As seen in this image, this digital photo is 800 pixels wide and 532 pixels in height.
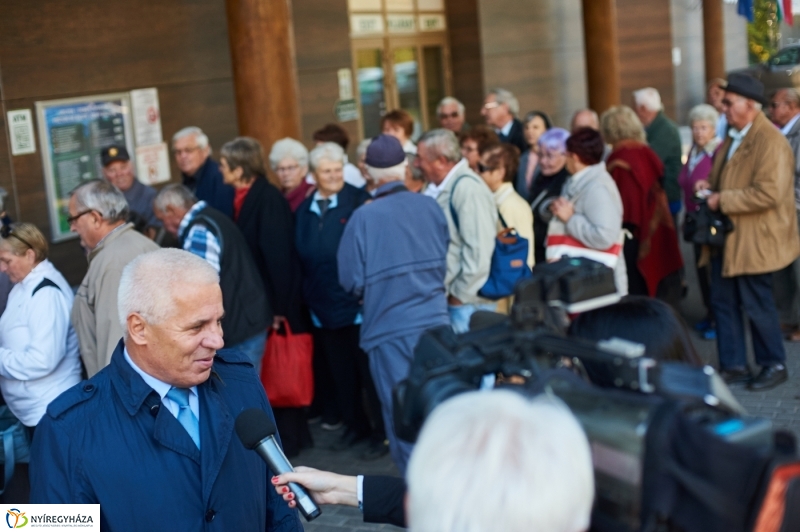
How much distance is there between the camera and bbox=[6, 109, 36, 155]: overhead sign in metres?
7.78

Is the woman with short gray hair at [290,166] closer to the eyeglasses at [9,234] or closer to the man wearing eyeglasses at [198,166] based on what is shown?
the man wearing eyeglasses at [198,166]

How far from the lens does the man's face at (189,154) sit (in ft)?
25.6

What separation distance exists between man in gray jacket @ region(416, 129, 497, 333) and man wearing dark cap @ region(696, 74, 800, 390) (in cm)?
194

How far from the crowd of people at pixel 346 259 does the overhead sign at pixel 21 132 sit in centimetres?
73

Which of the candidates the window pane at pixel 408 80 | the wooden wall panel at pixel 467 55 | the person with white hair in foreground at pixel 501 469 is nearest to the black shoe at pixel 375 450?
the person with white hair in foreground at pixel 501 469

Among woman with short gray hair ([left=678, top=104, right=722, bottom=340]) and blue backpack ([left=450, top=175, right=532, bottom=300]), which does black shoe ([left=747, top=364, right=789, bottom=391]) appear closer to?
woman with short gray hair ([left=678, top=104, right=722, bottom=340])

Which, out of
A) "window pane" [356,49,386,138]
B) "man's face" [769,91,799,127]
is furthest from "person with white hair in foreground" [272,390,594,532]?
"window pane" [356,49,386,138]

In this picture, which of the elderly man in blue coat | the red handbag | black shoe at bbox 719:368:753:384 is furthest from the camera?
black shoe at bbox 719:368:753:384

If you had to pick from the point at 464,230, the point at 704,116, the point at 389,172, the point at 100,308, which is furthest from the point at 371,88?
the point at 100,308

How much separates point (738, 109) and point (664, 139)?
3.31 meters

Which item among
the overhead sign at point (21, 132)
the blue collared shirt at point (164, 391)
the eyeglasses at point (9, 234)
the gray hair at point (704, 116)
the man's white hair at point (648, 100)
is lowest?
the blue collared shirt at point (164, 391)

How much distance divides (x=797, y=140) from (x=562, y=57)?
913 cm

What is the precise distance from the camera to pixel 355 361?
22.3ft

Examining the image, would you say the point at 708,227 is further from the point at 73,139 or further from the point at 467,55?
the point at 467,55
